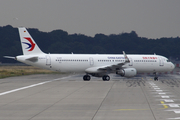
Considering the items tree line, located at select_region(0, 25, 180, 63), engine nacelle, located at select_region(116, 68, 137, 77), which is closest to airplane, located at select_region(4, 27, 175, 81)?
engine nacelle, located at select_region(116, 68, 137, 77)

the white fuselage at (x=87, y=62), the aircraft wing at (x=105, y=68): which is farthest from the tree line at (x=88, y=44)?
the aircraft wing at (x=105, y=68)

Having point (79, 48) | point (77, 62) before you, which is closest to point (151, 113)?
point (77, 62)

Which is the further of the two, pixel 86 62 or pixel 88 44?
pixel 88 44

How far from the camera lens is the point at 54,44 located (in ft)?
457

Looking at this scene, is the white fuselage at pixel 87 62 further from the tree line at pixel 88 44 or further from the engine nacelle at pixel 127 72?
the tree line at pixel 88 44

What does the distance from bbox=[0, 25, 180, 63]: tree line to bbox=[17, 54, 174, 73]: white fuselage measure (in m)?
88.3

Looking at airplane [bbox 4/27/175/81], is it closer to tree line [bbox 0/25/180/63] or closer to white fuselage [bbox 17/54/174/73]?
white fuselage [bbox 17/54/174/73]

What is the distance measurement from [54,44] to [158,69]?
331 feet

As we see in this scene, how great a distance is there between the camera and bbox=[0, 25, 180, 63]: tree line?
134 metres

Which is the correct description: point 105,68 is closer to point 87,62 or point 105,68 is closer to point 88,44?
point 87,62

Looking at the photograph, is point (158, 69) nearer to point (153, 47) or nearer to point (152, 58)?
point (152, 58)

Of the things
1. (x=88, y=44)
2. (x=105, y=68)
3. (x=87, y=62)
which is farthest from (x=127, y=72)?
(x=88, y=44)

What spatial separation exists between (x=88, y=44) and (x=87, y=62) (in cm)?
11308

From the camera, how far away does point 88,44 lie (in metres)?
152
